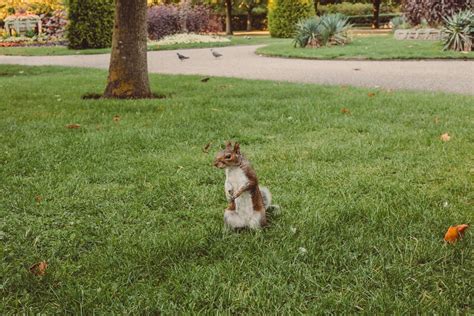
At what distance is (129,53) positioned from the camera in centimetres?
717

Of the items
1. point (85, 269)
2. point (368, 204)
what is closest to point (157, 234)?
point (85, 269)

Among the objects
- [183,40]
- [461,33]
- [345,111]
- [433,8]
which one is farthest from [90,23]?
[345,111]

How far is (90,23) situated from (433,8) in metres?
12.7

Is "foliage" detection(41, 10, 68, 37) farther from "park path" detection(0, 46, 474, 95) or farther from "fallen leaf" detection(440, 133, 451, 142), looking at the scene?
"fallen leaf" detection(440, 133, 451, 142)

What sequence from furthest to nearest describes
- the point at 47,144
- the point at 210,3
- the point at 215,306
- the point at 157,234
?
the point at 210,3, the point at 47,144, the point at 157,234, the point at 215,306

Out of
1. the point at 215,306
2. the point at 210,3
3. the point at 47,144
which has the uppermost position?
the point at 210,3

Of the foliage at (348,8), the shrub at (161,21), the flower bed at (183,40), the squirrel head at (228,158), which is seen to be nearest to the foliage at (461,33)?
the flower bed at (183,40)

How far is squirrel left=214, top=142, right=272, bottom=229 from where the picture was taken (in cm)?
244

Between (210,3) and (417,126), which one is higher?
(210,3)

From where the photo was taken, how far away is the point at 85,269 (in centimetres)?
240

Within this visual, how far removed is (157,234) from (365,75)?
803 cm

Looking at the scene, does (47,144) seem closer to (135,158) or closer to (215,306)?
(135,158)

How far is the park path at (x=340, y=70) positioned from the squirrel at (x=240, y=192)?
5.97 meters

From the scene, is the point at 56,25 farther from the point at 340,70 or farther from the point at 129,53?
the point at 129,53
